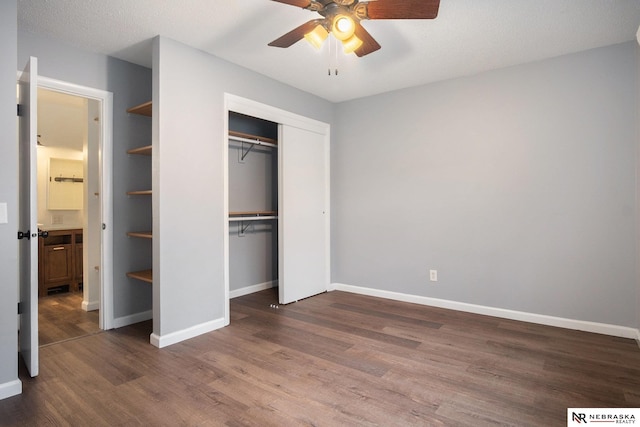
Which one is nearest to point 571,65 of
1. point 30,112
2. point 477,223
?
point 477,223

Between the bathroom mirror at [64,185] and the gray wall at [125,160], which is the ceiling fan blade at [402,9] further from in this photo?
the bathroom mirror at [64,185]

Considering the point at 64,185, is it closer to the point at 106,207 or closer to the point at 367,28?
the point at 106,207

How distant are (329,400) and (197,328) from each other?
1.52m

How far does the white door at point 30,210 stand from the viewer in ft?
7.11

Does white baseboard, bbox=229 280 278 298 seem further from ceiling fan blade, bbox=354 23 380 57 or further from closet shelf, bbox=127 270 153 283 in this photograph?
ceiling fan blade, bbox=354 23 380 57

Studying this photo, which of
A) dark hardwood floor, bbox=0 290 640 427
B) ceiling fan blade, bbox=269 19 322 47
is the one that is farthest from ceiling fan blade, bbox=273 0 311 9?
dark hardwood floor, bbox=0 290 640 427

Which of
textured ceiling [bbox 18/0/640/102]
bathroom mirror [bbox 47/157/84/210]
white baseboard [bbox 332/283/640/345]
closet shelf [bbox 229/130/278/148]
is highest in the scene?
textured ceiling [bbox 18/0/640/102]

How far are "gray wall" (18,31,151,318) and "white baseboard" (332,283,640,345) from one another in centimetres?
253

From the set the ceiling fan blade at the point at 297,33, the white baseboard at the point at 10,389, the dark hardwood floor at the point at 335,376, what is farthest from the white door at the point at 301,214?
the white baseboard at the point at 10,389

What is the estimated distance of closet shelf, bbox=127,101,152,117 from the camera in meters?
3.01

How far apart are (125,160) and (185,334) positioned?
5.64ft

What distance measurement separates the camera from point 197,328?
304 centimetres

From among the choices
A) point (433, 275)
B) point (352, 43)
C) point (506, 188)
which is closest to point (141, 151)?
point (352, 43)

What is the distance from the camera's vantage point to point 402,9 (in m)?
1.95
